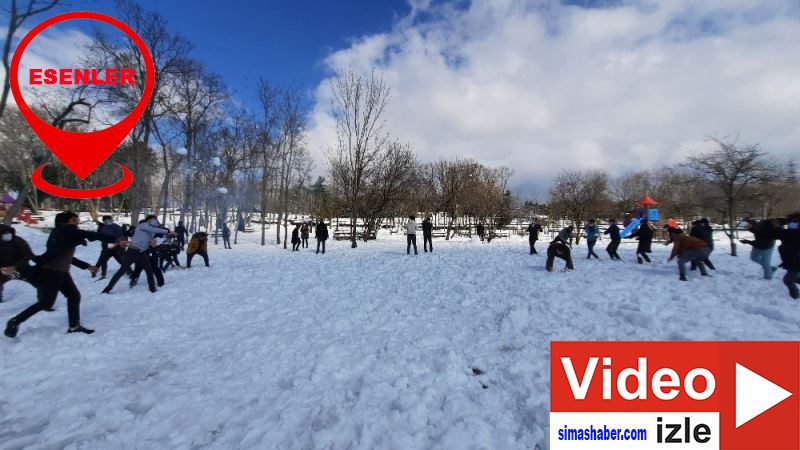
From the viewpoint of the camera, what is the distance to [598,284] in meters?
7.36

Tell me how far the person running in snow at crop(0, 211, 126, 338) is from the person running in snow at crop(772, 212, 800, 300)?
12178 millimetres

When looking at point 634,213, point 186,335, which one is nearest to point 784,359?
point 186,335

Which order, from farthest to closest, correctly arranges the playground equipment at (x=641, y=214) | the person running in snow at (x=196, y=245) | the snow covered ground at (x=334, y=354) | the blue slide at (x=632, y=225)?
the blue slide at (x=632, y=225)
the playground equipment at (x=641, y=214)
the person running in snow at (x=196, y=245)
the snow covered ground at (x=334, y=354)

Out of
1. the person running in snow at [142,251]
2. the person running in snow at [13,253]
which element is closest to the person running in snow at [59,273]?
the person running in snow at [13,253]

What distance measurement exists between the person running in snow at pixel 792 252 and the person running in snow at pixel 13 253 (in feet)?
44.6

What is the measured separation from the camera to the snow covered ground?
2703 mm

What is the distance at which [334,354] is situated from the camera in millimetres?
4160

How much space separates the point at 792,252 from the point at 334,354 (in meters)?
9.01

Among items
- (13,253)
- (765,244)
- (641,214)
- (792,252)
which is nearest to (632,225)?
(641,214)

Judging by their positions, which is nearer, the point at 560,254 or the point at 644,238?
the point at 560,254

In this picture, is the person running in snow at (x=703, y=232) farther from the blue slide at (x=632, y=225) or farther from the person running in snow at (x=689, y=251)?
the blue slide at (x=632, y=225)

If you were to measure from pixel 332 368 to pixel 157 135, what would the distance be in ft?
73.7

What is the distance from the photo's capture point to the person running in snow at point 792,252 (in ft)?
19.5

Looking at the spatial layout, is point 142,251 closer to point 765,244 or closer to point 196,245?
point 196,245
